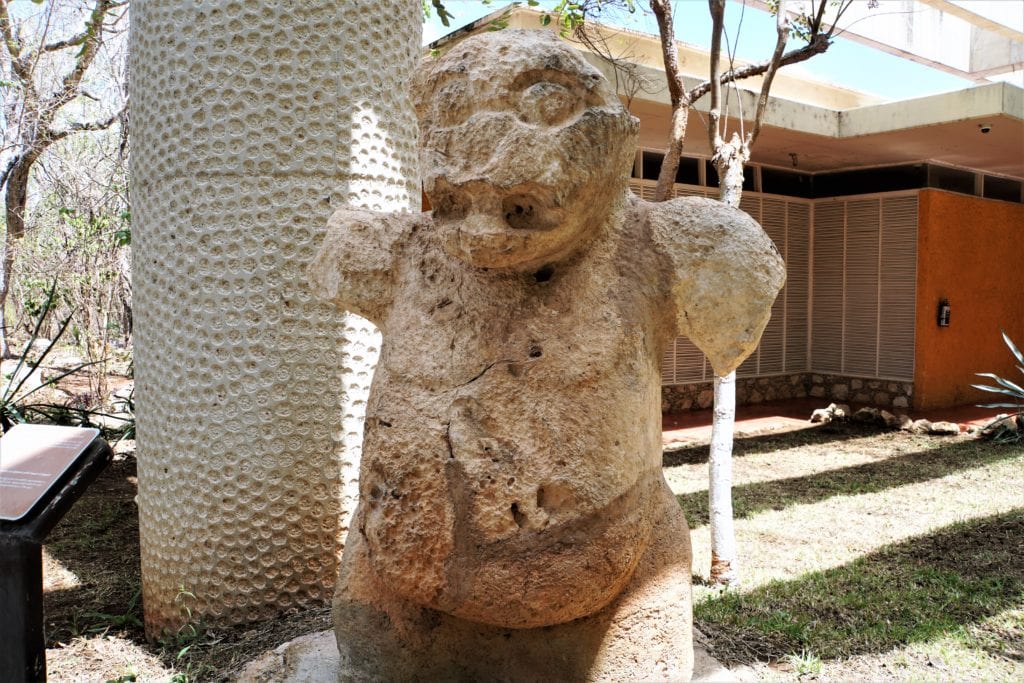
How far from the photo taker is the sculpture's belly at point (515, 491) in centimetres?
175

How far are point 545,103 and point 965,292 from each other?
31.8 ft

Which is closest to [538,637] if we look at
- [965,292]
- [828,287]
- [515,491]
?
[515,491]

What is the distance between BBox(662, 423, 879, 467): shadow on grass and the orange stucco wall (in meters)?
1.50

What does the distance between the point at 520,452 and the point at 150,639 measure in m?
2.31

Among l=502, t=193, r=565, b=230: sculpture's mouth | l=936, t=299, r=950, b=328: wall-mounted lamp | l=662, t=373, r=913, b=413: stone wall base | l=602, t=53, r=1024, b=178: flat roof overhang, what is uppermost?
l=602, t=53, r=1024, b=178: flat roof overhang

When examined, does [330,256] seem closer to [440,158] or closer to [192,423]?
[440,158]

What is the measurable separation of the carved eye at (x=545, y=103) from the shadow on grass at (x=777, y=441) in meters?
5.29

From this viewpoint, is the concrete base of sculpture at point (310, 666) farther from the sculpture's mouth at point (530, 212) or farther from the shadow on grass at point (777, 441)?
the shadow on grass at point (777, 441)

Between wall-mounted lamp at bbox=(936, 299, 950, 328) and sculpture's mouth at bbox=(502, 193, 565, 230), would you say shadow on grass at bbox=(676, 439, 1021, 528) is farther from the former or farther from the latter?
sculpture's mouth at bbox=(502, 193, 565, 230)

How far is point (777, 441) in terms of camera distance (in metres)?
7.82

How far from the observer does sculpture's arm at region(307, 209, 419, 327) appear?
2.02 meters

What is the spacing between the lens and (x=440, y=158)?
5.79 feet

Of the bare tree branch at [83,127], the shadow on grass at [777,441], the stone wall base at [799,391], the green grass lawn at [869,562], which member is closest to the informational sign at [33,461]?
the green grass lawn at [869,562]

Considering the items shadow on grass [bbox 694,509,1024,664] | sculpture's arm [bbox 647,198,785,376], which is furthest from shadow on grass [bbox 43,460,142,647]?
sculpture's arm [bbox 647,198,785,376]
